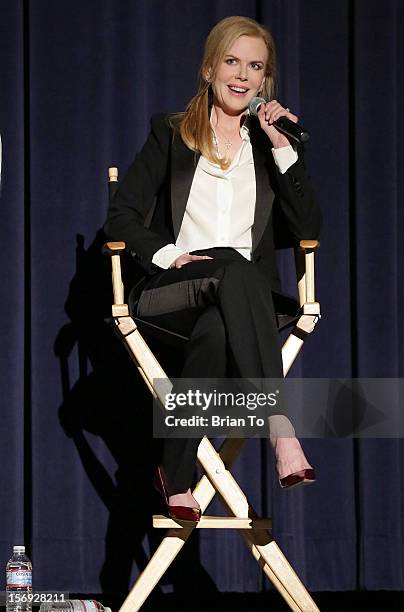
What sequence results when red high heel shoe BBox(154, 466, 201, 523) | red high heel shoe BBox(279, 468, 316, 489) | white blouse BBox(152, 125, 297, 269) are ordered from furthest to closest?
white blouse BBox(152, 125, 297, 269)
red high heel shoe BBox(154, 466, 201, 523)
red high heel shoe BBox(279, 468, 316, 489)

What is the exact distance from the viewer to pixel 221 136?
257 cm

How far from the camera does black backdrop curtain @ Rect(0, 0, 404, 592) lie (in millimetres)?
2877

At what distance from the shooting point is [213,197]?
2.52 metres

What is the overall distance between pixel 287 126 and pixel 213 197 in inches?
12.6

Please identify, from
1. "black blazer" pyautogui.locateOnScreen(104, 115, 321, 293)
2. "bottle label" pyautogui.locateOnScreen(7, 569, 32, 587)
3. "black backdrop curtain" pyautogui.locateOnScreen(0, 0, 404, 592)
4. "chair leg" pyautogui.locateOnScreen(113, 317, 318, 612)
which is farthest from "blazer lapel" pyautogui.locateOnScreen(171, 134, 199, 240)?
"bottle label" pyautogui.locateOnScreen(7, 569, 32, 587)

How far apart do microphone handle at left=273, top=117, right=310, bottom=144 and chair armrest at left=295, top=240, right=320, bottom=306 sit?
0.24 metres

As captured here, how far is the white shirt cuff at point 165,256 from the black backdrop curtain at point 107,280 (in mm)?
665

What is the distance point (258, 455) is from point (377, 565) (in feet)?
1.48

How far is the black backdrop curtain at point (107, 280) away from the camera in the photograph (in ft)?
9.44

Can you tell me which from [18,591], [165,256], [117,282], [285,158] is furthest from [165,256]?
[18,591]

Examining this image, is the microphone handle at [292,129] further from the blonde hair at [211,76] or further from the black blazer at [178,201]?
the blonde hair at [211,76]

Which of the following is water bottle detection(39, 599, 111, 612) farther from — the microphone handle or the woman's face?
the woman's face

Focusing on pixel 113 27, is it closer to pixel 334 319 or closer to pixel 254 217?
pixel 254 217

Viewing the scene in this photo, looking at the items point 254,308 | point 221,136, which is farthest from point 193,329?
point 221,136
